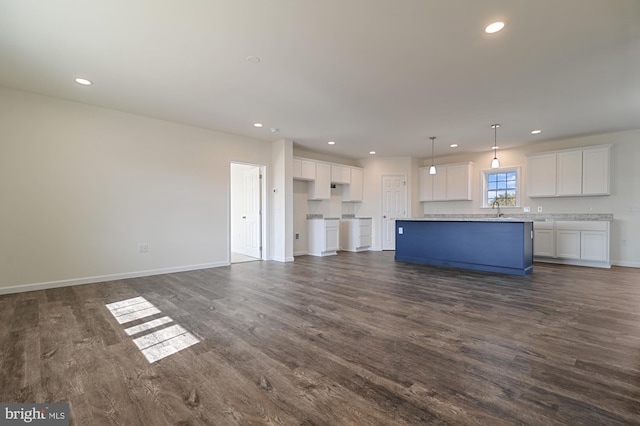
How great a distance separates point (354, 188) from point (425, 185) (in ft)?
6.76

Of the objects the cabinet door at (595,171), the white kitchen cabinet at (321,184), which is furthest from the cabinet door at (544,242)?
the white kitchen cabinet at (321,184)

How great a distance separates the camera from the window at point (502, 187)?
6.94m

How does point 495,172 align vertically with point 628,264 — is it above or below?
above

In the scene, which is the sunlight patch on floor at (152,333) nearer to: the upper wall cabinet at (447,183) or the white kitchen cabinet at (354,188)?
the white kitchen cabinet at (354,188)

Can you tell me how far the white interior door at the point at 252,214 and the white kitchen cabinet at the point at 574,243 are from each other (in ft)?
20.5

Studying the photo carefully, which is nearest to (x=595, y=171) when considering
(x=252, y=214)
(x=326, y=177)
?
(x=326, y=177)

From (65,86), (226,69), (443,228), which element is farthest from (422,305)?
(65,86)

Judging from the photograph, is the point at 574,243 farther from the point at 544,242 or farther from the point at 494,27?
the point at 494,27

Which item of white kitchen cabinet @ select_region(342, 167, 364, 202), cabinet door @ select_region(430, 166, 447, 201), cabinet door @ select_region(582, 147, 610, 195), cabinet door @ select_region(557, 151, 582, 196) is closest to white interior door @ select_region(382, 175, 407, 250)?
white kitchen cabinet @ select_region(342, 167, 364, 202)

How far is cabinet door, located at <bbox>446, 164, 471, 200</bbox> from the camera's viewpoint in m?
7.46

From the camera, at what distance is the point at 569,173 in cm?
599

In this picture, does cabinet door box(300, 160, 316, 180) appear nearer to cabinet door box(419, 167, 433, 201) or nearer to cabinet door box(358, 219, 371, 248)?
cabinet door box(358, 219, 371, 248)

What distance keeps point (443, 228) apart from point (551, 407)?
434 centimetres

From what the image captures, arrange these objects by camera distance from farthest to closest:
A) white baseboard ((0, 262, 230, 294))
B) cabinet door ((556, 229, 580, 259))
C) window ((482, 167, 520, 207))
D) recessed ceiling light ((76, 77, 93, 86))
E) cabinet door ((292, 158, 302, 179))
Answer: window ((482, 167, 520, 207)), cabinet door ((292, 158, 302, 179)), cabinet door ((556, 229, 580, 259)), white baseboard ((0, 262, 230, 294)), recessed ceiling light ((76, 77, 93, 86))
